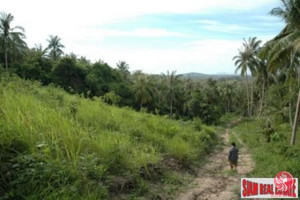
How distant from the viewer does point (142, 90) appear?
39.5 metres

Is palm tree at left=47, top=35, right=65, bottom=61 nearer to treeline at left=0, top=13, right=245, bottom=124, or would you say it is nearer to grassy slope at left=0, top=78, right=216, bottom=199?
treeline at left=0, top=13, right=245, bottom=124

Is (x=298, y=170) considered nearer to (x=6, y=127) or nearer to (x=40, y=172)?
(x=40, y=172)

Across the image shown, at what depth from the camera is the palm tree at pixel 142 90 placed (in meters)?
39.5

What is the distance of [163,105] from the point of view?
149 feet

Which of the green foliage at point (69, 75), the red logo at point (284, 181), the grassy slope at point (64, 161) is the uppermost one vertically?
the green foliage at point (69, 75)

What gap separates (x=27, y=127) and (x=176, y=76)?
40.5 m

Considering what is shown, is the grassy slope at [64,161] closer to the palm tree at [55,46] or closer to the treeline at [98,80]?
the treeline at [98,80]

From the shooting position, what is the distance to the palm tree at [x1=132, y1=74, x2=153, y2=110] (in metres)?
39.5

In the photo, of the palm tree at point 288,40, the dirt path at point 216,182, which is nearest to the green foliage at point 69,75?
the palm tree at point 288,40

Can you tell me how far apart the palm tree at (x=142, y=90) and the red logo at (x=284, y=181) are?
32400 millimetres

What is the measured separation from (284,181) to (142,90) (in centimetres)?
3327

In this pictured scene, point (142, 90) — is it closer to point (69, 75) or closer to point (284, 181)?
point (69, 75)

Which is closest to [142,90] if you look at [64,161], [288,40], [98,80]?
[98,80]

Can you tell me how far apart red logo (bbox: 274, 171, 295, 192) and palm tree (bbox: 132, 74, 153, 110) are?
3240 cm
